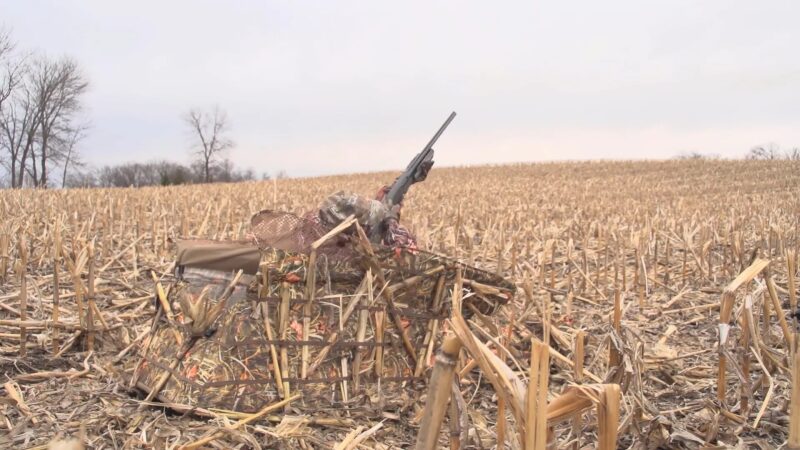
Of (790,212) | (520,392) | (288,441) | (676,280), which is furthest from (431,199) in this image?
(520,392)

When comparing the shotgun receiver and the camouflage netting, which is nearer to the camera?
the camouflage netting

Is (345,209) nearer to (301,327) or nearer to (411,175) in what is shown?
(301,327)

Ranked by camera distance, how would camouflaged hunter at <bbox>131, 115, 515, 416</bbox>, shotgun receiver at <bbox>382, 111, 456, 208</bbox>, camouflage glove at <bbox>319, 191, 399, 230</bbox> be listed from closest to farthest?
camouflaged hunter at <bbox>131, 115, 515, 416</bbox>, camouflage glove at <bbox>319, 191, 399, 230</bbox>, shotgun receiver at <bbox>382, 111, 456, 208</bbox>

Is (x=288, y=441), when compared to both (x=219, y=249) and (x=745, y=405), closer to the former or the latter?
(x=219, y=249)


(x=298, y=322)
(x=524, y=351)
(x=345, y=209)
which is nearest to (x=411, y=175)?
(x=345, y=209)

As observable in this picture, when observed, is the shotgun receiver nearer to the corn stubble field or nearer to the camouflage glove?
the camouflage glove

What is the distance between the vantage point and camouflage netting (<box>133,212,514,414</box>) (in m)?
3.76

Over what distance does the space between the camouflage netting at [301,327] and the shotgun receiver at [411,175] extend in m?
1.31

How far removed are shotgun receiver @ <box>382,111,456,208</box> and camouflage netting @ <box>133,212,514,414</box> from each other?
1.31 meters

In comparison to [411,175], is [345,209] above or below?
below

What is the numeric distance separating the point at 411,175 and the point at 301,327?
2.28 meters

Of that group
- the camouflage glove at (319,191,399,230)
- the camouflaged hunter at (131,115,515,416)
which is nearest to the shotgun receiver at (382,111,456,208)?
the camouflage glove at (319,191,399,230)

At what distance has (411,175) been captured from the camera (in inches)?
231

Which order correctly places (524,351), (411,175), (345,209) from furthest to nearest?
(411,175), (524,351), (345,209)
